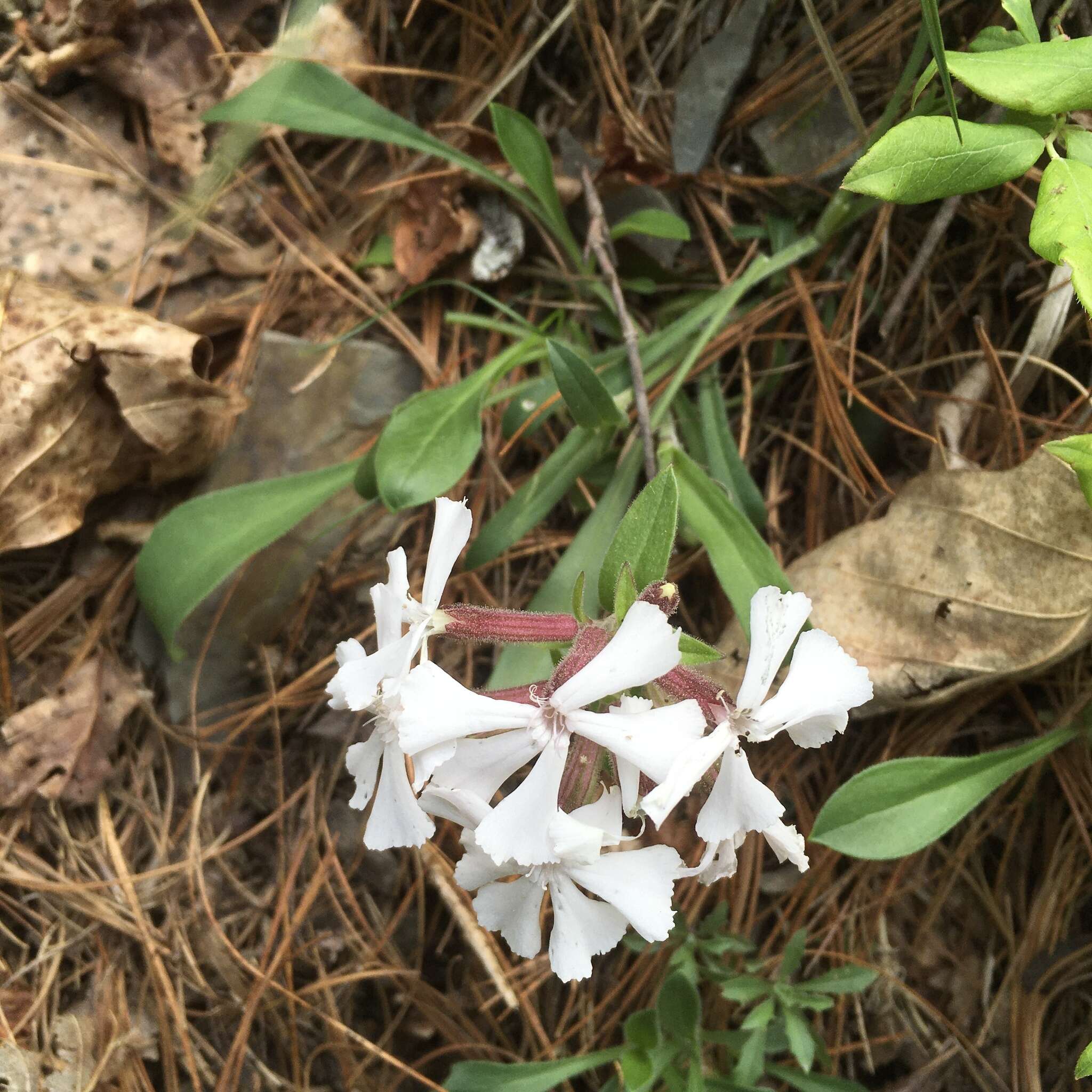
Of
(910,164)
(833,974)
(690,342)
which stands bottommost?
(833,974)

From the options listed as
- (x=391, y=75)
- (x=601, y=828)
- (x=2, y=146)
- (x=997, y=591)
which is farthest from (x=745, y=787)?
(x=2, y=146)

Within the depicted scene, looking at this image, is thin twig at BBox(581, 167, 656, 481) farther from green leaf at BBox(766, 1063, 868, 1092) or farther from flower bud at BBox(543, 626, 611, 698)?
green leaf at BBox(766, 1063, 868, 1092)

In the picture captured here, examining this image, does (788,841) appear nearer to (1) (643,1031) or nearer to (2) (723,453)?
(1) (643,1031)

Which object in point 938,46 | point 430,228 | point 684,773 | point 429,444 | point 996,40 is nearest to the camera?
point 684,773

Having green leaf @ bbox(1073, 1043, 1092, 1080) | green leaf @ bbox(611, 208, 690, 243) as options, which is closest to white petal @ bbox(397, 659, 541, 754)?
green leaf @ bbox(1073, 1043, 1092, 1080)

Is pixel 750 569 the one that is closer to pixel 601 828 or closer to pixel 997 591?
pixel 997 591

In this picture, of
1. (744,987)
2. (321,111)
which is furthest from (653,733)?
(321,111)
